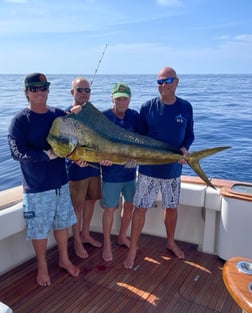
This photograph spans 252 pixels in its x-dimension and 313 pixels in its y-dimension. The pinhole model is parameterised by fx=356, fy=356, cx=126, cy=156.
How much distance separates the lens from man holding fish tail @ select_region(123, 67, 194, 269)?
2838mm

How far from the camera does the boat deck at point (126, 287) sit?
244 centimetres

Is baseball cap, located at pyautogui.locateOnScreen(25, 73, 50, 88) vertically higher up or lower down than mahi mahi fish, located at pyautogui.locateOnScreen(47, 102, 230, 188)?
higher up

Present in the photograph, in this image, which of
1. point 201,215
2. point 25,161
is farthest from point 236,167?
point 25,161

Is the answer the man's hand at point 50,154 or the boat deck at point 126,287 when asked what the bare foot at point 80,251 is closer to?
the boat deck at point 126,287

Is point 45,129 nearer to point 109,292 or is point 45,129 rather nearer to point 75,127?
point 75,127

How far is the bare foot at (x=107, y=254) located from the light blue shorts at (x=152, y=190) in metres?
0.49

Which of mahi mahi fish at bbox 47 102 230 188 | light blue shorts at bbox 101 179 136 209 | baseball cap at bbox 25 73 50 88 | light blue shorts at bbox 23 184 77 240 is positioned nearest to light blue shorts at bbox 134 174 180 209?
light blue shorts at bbox 101 179 136 209

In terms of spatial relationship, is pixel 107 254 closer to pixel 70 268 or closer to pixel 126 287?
pixel 70 268

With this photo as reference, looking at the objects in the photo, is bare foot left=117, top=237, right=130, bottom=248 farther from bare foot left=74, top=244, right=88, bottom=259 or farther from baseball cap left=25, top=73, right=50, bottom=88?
baseball cap left=25, top=73, right=50, bottom=88

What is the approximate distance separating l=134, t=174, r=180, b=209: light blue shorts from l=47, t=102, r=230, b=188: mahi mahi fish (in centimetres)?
34

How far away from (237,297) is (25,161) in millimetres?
1545

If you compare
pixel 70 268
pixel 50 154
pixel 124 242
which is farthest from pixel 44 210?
pixel 124 242

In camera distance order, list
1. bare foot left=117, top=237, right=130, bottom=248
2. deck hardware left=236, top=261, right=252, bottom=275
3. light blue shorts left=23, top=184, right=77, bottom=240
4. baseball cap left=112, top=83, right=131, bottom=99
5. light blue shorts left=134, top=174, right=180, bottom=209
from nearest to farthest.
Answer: deck hardware left=236, top=261, right=252, bottom=275
light blue shorts left=23, top=184, right=77, bottom=240
baseball cap left=112, top=83, right=131, bottom=99
light blue shorts left=134, top=174, right=180, bottom=209
bare foot left=117, top=237, right=130, bottom=248

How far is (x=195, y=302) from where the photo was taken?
98.0 inches
